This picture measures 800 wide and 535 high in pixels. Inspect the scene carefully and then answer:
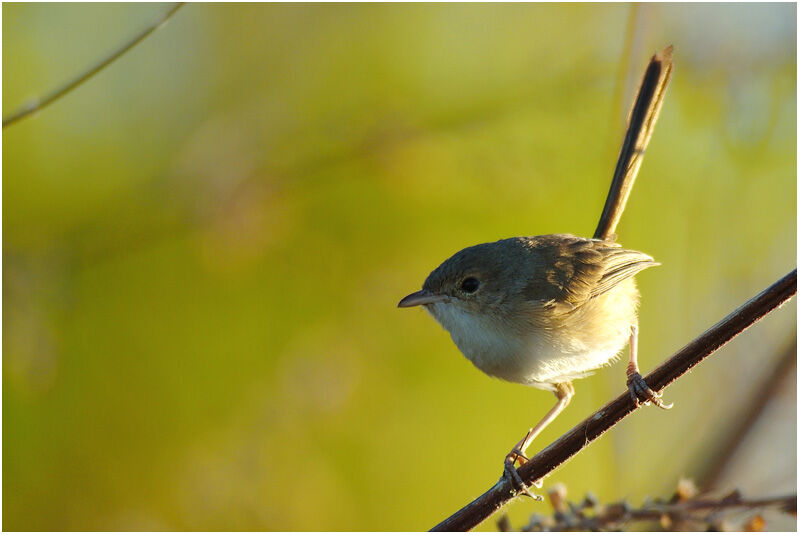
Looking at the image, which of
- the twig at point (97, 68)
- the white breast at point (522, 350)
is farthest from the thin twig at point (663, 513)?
the twig at point (97, 68)

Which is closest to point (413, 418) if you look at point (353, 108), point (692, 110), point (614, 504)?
point (614, 504)

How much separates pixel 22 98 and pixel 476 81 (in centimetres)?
189

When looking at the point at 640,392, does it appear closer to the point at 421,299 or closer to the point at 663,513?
the point at 663,513

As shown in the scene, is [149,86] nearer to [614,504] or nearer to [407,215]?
[407,215]

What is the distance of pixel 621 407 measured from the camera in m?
1.50

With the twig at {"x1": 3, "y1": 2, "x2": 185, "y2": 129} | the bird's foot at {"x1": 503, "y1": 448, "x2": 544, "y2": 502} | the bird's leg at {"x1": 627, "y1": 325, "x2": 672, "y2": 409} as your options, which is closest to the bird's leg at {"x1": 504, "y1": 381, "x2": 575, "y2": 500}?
the bird's foot at {"x1": 503, "y1": 448, "x2": 544, "y2": 502}

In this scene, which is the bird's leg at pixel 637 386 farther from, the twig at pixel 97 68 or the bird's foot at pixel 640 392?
the twig at pixel 97 68

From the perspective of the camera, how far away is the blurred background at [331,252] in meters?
2.45

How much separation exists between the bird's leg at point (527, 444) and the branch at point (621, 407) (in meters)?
0.07

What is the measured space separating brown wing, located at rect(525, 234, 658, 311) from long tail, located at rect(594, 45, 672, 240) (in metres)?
0.14

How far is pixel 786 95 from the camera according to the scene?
2521mm

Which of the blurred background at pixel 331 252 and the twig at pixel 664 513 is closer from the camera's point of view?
the twig at pixel 664 513

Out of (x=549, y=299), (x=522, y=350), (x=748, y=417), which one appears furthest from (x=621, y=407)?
(x=748, y=417)

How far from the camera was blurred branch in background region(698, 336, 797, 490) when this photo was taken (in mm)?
2256
